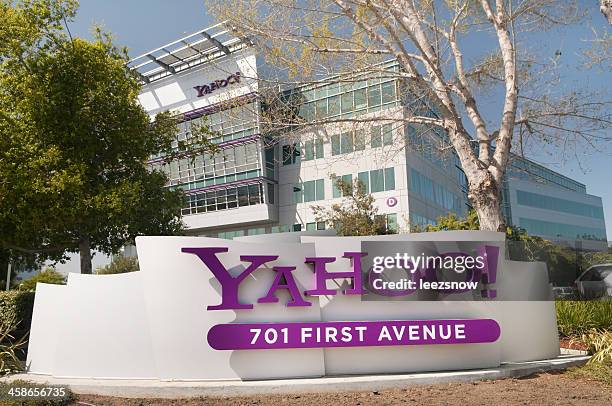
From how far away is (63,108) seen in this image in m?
17.6

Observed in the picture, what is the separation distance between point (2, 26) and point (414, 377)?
17130 millimetres

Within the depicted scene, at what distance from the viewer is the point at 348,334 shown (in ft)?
26.1

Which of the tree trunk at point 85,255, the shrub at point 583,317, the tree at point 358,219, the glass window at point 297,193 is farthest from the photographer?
the glass window at point 297,193

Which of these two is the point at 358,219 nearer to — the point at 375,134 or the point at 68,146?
the point at 68,146

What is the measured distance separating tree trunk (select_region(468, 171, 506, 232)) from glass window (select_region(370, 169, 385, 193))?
30.1m

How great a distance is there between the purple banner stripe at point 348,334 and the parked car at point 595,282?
6420mm

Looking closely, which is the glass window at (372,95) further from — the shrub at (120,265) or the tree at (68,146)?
the shrub at (120,265)

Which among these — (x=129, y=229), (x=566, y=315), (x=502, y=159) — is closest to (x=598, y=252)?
(x=566, y=315)

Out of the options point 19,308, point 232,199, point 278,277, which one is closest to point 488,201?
point 278,277

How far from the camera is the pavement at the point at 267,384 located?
285 inches

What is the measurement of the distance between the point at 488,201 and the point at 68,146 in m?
14.0

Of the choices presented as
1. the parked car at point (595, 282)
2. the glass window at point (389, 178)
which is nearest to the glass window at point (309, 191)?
the glass window at point (389, 178)

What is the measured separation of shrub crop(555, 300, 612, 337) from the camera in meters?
11.3

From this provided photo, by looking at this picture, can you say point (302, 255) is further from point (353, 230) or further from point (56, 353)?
point (353, 230)
